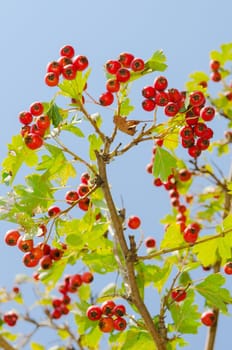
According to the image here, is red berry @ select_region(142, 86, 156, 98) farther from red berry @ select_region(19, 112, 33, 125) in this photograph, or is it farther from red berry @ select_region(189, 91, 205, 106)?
red berry @ select_region(19, 112, 33, 125)

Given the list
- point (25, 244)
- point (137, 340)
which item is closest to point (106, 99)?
point (25, 244)

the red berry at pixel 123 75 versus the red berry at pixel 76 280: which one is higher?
the red berry at pixel 123 75

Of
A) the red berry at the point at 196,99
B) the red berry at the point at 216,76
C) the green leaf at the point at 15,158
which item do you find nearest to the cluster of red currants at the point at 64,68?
the green leaf at the point at 15,158

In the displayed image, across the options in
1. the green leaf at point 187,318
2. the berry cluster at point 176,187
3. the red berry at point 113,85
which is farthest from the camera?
the berry cluster at point 176,187

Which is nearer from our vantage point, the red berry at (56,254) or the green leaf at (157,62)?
the green leaf at (157,62)

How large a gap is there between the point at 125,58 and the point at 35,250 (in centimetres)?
127

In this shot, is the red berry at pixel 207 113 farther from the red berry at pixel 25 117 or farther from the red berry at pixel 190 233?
the red berry at pixel 25 117

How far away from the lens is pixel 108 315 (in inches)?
123

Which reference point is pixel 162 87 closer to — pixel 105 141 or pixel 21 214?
pixel 105 141

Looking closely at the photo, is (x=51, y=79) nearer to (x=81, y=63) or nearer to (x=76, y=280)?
(x=81, y=63)

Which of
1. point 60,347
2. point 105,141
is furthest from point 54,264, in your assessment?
point 60,347

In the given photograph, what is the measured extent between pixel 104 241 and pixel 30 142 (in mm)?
805

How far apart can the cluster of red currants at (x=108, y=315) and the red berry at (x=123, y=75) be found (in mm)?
1386

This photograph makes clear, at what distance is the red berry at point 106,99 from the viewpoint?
2907 mm
